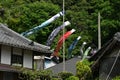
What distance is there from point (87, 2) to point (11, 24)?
1610cm

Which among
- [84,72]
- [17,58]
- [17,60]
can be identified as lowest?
[84,72]

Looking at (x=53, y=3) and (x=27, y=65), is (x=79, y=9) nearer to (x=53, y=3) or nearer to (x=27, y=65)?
(x=53, y=3)

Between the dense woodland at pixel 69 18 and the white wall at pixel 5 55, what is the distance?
3030 cm

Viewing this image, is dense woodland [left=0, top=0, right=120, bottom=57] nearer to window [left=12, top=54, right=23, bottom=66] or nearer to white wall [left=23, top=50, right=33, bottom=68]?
white wall [left=23, top=50, right=33, bottom=68]

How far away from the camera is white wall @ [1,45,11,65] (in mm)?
27547

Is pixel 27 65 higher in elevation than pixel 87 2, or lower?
lower

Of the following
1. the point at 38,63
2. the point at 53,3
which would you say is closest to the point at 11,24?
the point at 53,3

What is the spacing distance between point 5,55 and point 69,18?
125ft

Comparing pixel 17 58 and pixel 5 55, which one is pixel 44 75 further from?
pixel 17 58

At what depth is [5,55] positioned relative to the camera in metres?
27.9

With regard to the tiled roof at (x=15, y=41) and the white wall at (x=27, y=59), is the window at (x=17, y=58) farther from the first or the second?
the tiled roof at (x=15, y=41)

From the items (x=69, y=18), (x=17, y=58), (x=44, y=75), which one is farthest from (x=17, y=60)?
(x=69, y=18)

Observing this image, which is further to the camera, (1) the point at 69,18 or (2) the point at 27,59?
(1) the point at 69,18

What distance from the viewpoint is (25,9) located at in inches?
2489
